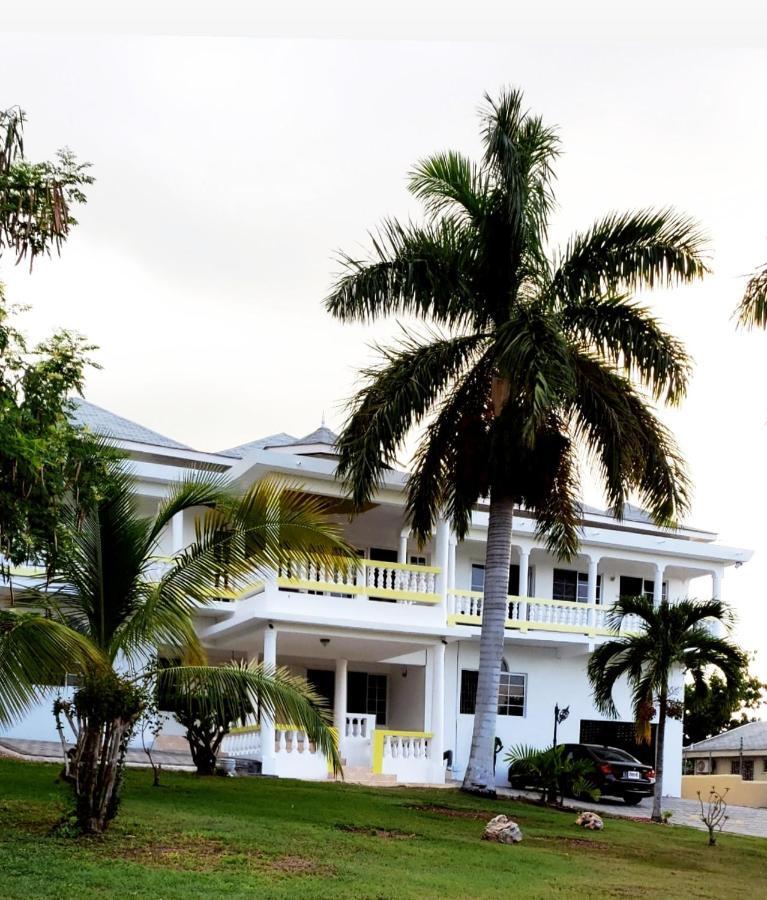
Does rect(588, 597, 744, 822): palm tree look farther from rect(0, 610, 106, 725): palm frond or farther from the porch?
rect(0, 610, 106, 725): palm frond

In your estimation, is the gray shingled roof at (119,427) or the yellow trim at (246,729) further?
the gray shingled roof at (119,427)

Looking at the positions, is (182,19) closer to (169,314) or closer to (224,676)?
(224,676)

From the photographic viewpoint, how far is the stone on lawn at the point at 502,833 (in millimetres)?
15609

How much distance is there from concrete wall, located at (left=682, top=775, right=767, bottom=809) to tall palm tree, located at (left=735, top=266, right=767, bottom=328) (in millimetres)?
21968

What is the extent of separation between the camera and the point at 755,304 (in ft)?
50.7

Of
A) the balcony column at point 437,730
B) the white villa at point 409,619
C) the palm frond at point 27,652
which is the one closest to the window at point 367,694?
the white villa at point 409,619

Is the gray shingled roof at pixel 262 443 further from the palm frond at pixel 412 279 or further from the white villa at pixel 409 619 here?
the palm frond at pixel 412 279

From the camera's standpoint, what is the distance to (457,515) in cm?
2144

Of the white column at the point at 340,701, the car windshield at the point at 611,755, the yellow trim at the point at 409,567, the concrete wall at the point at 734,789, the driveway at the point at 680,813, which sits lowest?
the concrete wall at the point at 734,789

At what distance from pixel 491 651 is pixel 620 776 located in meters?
6.76

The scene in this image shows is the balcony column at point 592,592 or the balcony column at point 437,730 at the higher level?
the balcony column at point 592,592

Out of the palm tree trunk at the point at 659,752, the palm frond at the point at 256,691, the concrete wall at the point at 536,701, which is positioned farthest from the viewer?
the concrete wall at the point at 536,701

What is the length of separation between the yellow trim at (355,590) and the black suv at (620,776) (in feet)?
14.7

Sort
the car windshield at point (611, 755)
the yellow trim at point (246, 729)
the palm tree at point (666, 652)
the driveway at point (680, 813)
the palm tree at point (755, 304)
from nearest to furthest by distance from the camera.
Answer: the palm tree at point (755, 304) → the palm tree at point (666, 652) → the yellow trim at point (246, 729) → the driveway at point (680, 813) → the car windshield at point (611, 755)
